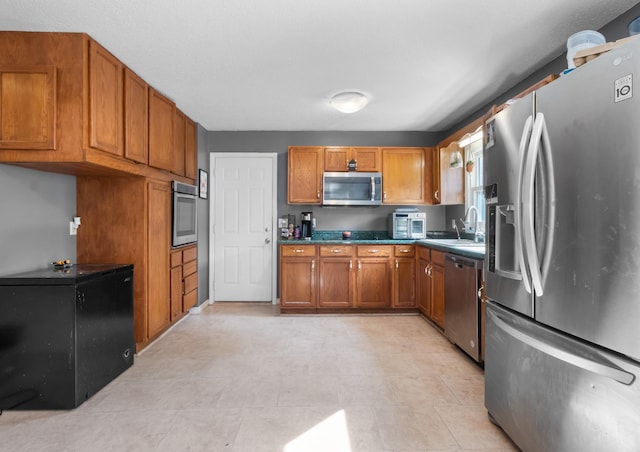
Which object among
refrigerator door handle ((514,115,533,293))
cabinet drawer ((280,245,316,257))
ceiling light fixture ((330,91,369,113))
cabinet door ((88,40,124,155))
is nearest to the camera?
refrigerator door handle ((514,115,533,293))

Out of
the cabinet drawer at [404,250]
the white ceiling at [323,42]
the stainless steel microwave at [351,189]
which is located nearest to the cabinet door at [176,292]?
the white ceiling at [323,42]

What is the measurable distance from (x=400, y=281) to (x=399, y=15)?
A: 2.87 meters

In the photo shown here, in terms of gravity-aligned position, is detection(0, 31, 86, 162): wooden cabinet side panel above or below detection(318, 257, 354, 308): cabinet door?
above

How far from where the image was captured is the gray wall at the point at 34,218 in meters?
2.19

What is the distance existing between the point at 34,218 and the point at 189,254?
157 centimetres

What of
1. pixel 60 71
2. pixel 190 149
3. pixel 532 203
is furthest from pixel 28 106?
pixel 532 203

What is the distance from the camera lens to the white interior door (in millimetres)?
4484

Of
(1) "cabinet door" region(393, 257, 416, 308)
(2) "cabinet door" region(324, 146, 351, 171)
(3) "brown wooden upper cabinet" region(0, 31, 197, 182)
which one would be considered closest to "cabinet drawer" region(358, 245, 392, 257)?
(1) "cabinet door" region(393, 257, 416, 308)

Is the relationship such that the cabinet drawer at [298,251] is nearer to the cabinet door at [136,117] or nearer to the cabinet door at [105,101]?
the cabinet door at [136,117]

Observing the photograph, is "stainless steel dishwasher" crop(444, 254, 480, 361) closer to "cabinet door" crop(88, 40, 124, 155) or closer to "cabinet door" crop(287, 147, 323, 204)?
"cabinet door" crop(287, 147, 323, 204)

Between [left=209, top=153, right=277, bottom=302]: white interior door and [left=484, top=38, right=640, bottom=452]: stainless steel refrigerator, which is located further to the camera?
[left=209, top=153, right=277, bottom=302]: white interior door

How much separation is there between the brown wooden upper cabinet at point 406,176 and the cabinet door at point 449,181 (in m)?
0.22

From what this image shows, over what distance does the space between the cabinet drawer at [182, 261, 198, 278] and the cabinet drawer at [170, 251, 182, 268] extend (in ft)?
0.43

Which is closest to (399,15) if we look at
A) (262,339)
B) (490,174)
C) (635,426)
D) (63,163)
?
(490,174)
